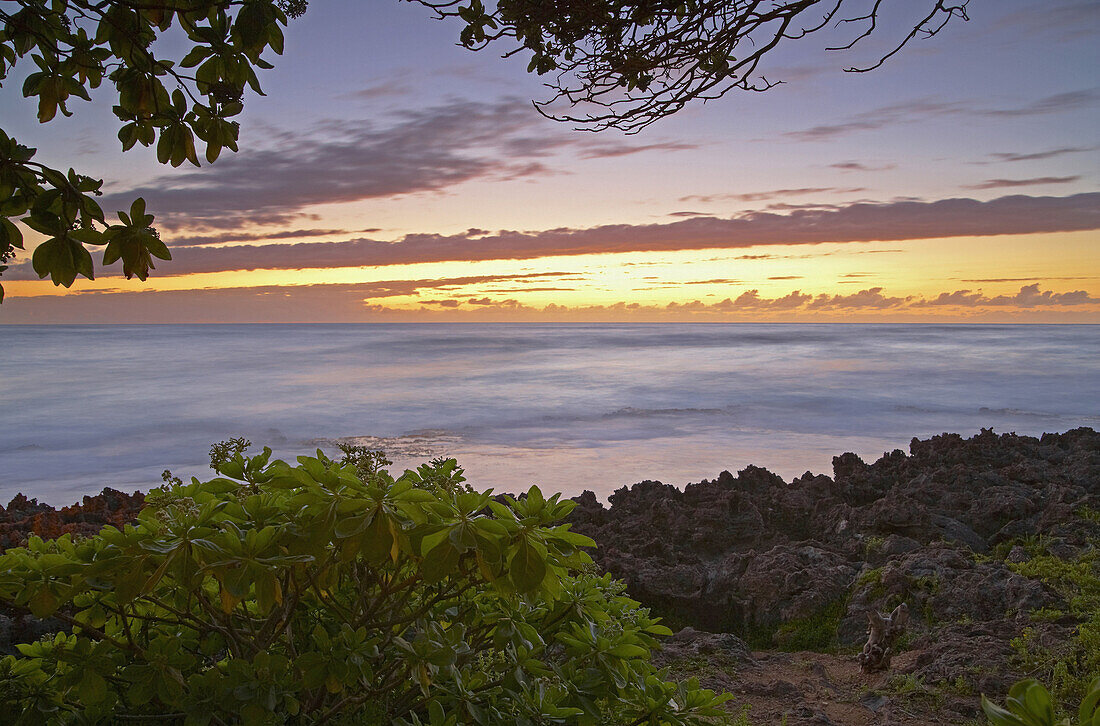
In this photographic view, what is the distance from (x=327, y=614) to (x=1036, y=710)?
195 centimetres

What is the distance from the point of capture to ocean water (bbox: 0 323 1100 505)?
1191cm

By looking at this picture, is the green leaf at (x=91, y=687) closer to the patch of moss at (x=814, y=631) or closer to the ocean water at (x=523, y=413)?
the patch of moss at (x=814, y=631)

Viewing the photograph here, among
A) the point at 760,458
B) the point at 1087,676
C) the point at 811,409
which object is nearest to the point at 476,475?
the point at 760,458

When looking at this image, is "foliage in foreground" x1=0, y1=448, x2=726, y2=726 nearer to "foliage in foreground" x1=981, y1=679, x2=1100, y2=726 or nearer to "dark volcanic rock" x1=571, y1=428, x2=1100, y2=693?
"foliage in foreground" x1=981, y1=679, x2=1100, y2=726

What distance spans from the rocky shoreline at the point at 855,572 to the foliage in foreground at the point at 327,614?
1.59m

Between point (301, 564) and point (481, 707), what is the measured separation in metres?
0.68

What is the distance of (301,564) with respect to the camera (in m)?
1.69

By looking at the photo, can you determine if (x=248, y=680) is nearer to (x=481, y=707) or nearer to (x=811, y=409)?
(x=481, y=707)

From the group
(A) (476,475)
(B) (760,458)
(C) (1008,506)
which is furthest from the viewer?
(B) (760,458)

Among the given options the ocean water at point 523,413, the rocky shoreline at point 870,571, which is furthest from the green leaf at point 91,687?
the ocean water at point 523,413

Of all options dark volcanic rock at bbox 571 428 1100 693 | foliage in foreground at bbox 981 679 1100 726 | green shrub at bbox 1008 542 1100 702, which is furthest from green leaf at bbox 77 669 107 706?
green shrub at bbox 1008 542 1100 702

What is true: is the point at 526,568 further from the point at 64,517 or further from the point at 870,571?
the point at 64,517

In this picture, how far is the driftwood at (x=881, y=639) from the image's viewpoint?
4.14m

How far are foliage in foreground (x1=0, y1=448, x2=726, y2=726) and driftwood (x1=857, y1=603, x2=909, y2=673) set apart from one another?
2615 millimetres
